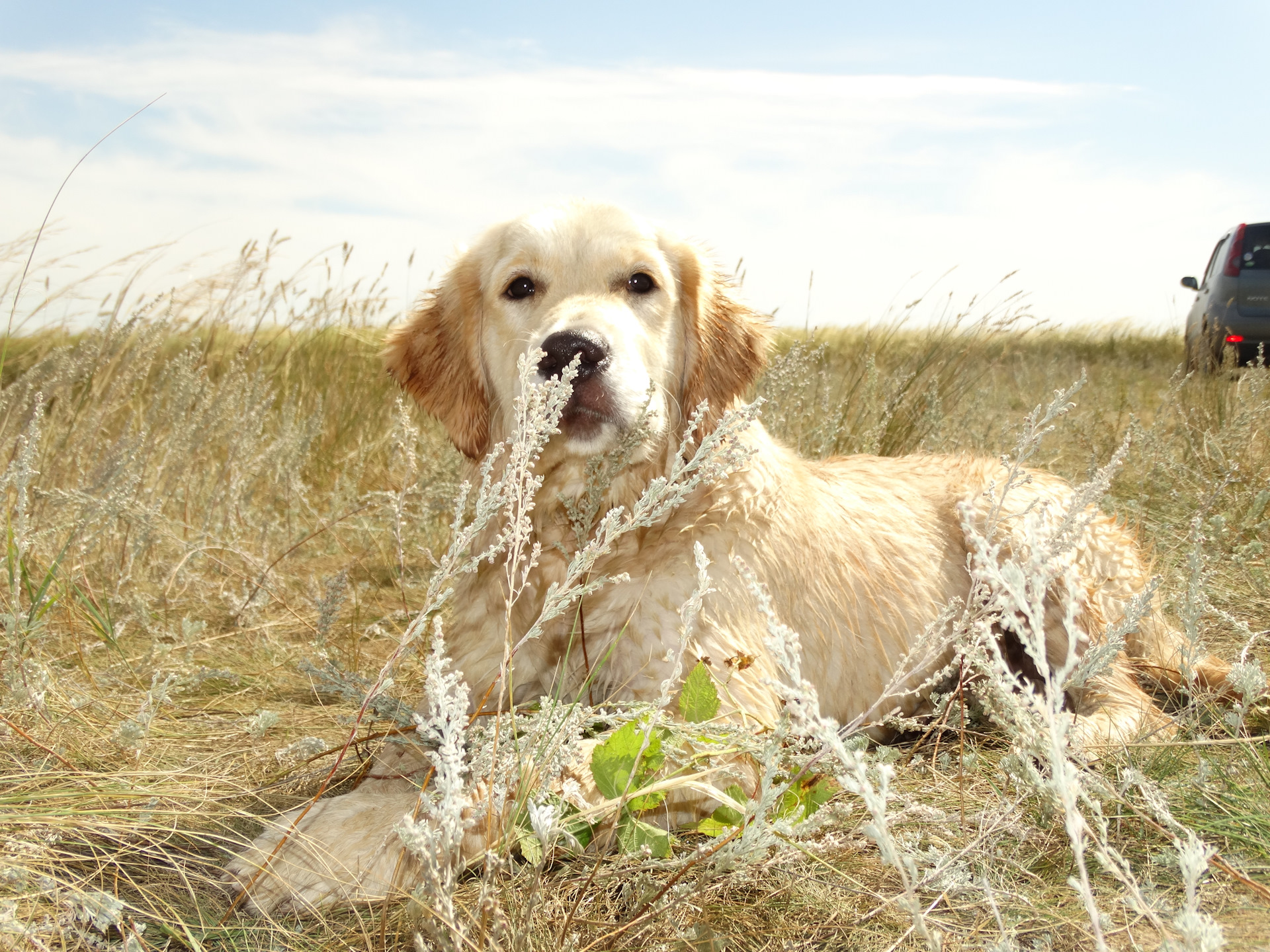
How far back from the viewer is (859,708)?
2.66m

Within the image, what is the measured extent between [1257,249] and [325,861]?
1341cm

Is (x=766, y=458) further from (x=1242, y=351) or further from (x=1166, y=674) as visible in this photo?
(x=1242, y=351)

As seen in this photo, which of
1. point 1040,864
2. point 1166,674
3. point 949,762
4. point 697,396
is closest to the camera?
point 1040,864

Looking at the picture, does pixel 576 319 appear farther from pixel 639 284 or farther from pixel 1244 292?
pixel 1244 292

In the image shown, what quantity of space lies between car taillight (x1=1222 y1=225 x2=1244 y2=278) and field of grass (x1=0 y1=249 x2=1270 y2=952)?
20.1 ft

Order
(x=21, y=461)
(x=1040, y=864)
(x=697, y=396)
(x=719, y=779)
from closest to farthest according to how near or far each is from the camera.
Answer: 1. (x=1040, y=864)
2. (x=719, y=779)
3. (x=21, y=461)
4. (x=697, y=396)

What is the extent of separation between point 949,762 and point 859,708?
1.12 ft

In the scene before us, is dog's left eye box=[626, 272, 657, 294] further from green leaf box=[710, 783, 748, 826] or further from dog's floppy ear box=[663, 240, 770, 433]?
green leaf box=[710, 783, 748, 826]

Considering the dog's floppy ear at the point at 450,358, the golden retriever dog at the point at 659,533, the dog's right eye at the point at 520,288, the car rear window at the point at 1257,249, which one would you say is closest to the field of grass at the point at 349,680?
the golden retriever dog at the point at 659,533

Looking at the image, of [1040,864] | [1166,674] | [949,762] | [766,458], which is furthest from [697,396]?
[1166,674]

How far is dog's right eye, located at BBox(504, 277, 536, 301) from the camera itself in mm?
2775

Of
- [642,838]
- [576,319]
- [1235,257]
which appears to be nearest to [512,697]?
[642,838]

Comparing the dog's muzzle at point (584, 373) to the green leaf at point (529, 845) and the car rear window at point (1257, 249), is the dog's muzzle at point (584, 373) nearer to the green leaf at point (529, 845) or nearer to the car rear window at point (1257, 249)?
the green leaf at point (529, 845)

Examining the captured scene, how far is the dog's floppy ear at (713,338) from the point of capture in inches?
112
